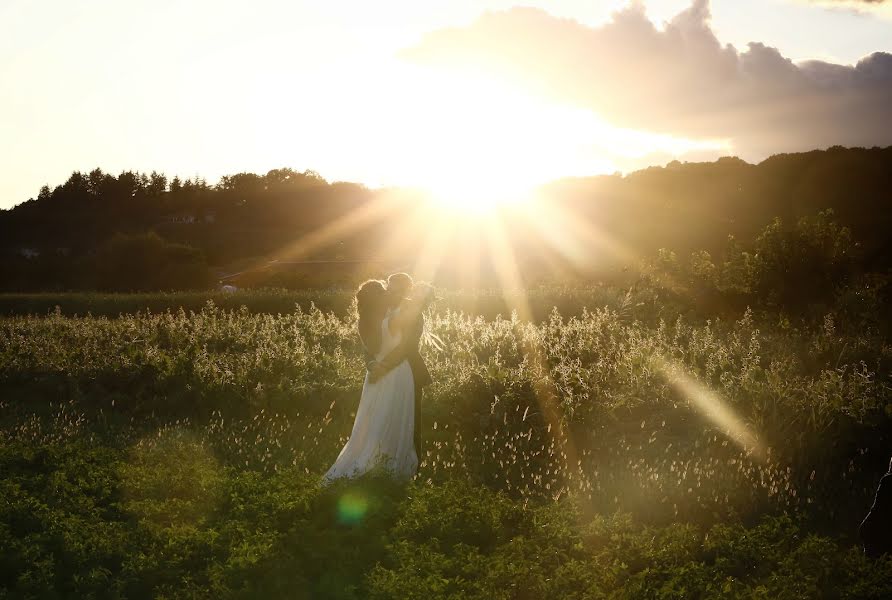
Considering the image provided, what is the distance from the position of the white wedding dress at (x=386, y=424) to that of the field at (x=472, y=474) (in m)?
0.39

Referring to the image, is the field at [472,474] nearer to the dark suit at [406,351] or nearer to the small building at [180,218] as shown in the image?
the dark suit at [406,351]

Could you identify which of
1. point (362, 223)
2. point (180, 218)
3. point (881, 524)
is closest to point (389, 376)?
point (881, 524)

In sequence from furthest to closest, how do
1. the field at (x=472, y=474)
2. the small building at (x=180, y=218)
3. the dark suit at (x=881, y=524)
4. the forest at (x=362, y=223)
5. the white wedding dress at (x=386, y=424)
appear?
the small building at (x=180, y=218) < the forest at (x=362, y=223) < the white wedding dress at (x=386, y=424) < the field at (x=472, y=474) < the dark suit at (x=881, y=524)

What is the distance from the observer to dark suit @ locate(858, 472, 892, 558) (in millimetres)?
3490

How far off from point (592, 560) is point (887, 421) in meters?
4.90

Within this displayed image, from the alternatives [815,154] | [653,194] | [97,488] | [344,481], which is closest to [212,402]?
[97,488]

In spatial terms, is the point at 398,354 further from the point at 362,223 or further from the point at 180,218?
the point at 180,218

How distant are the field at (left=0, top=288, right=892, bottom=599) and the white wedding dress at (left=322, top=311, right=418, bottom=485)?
39 centimetres

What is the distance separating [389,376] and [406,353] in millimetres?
316

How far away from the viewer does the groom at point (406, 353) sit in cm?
859

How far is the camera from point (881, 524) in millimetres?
3531

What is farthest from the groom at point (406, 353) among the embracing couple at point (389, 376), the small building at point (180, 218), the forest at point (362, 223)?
the small building at point (180, 218)

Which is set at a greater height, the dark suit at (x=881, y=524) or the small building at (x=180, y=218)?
the small building at (x=180, y=218)

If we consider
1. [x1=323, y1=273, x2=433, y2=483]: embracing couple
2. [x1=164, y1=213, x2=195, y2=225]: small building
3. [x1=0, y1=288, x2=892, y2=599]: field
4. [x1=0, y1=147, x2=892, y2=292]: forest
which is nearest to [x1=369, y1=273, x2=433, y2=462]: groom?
[x1=323, y1=273, x2=433, y2=483]: embracing couple
